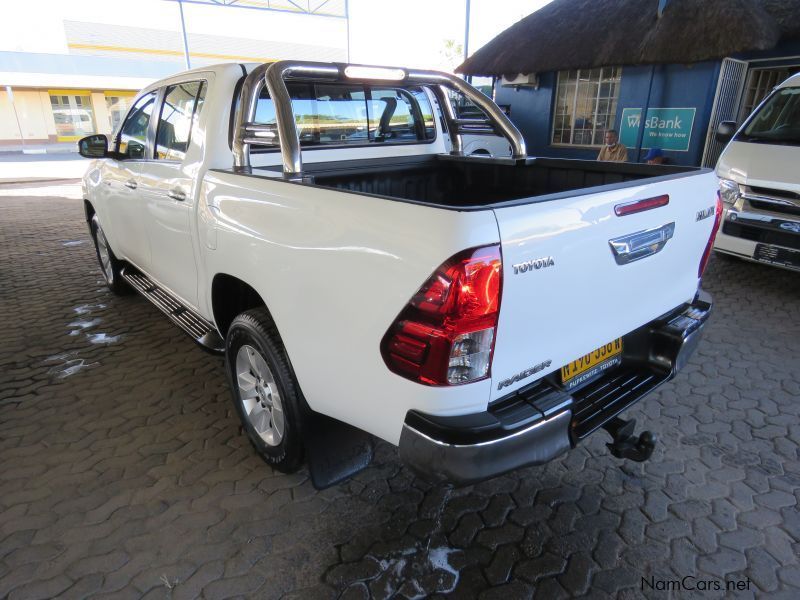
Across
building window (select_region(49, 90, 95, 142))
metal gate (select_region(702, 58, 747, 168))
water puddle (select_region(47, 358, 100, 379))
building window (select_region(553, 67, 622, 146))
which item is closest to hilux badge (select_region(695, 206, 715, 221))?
water puddle (select_region(47, 358, 100, 379))

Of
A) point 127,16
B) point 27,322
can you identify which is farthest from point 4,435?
point 127,16

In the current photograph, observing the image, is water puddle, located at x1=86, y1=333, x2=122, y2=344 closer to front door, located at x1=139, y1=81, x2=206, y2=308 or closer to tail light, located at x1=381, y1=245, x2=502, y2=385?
front door, located at x1=139, y1=81, x2=206, y2=308

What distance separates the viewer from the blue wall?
1039 cm

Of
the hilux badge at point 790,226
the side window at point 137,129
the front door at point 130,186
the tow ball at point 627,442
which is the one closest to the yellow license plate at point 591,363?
the tow ball at point 627,442

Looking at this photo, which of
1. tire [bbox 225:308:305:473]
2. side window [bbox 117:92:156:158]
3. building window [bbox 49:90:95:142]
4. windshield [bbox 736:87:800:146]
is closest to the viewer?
tire [bbox 225:308:305:473]

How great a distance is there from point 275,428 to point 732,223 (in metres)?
5.01

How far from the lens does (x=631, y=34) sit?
36.1 feet

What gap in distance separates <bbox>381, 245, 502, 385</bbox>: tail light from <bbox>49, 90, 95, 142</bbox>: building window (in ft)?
102

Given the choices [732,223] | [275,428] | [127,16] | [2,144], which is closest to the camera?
[275,428]

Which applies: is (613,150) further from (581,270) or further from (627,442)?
(581,270)

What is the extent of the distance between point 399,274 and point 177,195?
1.96m

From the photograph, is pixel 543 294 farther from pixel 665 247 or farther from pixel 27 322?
pixel 27 322

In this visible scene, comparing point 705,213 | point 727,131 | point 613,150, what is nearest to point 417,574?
point 705,213

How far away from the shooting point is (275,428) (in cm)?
262
